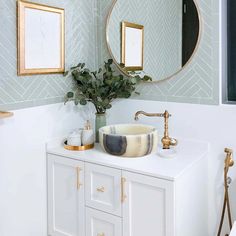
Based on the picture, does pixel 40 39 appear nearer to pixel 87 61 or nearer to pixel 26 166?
pixel 87 61

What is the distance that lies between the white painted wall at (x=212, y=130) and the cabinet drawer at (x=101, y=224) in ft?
1.98

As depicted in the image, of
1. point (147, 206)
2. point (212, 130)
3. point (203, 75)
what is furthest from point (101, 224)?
point (203, 75)

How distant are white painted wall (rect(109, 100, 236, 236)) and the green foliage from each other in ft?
0.66

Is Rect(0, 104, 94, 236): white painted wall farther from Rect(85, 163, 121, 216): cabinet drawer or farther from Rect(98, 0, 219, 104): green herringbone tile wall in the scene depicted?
Rect(98, 0, 219, 104): green herringbone tile wall

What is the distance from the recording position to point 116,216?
1761mm

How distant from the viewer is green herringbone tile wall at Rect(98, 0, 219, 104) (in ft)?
6.12

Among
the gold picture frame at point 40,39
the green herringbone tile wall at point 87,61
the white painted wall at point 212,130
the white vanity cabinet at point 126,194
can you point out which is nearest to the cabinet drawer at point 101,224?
the white vanity cabinet at point 126,194

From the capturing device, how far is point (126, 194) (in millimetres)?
1702

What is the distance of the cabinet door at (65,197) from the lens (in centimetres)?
191

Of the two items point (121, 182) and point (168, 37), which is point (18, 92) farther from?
point (168, 37)

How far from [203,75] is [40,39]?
0.96m

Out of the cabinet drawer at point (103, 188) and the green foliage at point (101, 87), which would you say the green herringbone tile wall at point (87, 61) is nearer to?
the green foliage at point (101, 87)

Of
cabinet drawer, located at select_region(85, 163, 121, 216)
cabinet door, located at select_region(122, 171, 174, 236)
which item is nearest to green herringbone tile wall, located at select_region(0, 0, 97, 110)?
cabinet drawer, located at select_region(85, 163, 121, 216)

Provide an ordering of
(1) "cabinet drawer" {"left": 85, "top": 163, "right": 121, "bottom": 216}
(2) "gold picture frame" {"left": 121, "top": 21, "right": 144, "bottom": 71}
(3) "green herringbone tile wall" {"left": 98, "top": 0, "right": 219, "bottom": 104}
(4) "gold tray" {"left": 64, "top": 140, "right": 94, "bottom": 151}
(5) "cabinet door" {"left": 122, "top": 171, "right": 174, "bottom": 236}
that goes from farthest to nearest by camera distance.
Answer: (2) "gold picture frame" {"left": 121, "top": 21, "right": 144, "bottom": 71}
(4) "gold tray" {"left": 64, "top": 140, "right": 94, "bottom": 151}
(3) "green herringbone tile wall" {"left": 98, "top": 0, "right": 219, "bottom": 104}
(1) "cabinet drawer" {"left": 85, "top": 163, "right": 121, "bottom": 216}
(5) "cabinet door" {"left": 122, "top": 171, "right": 174, "bottom": 236}
